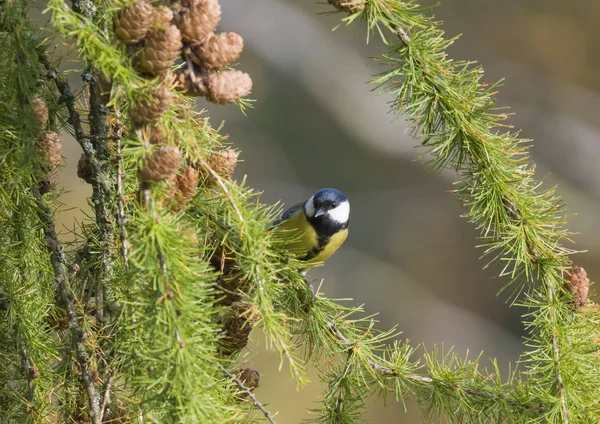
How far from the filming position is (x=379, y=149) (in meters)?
3.98

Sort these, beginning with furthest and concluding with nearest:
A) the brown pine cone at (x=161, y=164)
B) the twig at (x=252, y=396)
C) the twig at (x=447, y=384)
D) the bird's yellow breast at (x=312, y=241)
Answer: the bird's yellow breast at (x=312, y=241)
the twig at (x=447, y=384)
the twig at (x=252, y=396)
the brown pine cone at (x=161, y=164)

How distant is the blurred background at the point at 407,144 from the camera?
3.55m

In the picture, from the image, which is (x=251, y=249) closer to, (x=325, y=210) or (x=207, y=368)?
(x=207, y=368)

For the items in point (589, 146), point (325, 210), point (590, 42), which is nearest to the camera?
point (325, 210)

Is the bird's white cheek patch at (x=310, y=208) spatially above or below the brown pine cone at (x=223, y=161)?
below

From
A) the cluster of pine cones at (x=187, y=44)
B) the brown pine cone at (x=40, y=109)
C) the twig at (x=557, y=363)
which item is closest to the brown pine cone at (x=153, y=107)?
the cluster of pine cones at (x=187, y=44)

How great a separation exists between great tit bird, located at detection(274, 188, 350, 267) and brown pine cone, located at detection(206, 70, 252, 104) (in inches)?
27.3

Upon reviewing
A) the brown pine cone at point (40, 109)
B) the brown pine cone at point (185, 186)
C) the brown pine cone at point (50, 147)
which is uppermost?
the brown pine cone at point (185, 186)

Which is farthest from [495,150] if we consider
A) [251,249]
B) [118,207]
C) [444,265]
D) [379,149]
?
[379,149]

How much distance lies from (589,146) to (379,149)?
3.74ft

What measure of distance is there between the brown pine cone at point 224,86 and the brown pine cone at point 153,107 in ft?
0.20

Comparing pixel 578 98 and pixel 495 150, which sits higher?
pixel 495 150

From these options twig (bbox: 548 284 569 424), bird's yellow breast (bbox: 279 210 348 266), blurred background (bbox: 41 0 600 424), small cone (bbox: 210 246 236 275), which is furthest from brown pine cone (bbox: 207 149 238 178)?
blurred background (bbox: 41 0 600 424)

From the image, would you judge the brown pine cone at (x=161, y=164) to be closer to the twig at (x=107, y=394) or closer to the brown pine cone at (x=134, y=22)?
the brown pine cone at (x=134, y=22)
